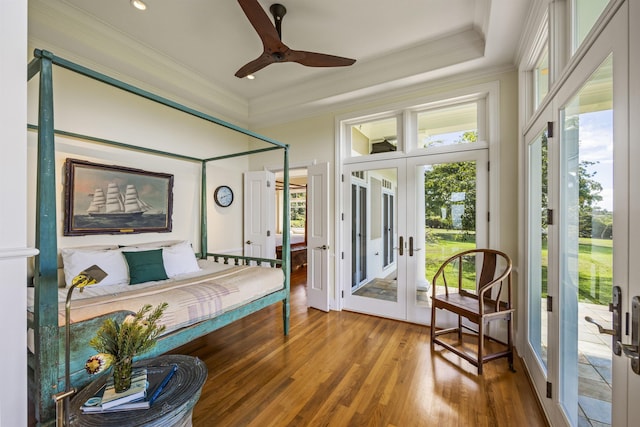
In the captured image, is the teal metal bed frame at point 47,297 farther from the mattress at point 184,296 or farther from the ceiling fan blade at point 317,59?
the ceiling fan blade at point 317,59

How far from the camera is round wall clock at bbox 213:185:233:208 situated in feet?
13.6

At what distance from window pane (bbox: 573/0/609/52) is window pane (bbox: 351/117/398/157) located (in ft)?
6.83

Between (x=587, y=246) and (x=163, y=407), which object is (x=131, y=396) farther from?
(x=587, y=246)

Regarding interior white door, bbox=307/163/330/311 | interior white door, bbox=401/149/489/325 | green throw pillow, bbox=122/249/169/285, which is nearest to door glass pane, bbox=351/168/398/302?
interior white door, bbox=401/149/489/325

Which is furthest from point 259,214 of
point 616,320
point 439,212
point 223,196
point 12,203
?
point 616,320

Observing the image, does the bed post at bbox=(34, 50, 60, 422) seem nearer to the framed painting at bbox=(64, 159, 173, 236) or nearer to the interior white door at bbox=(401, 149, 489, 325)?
the framed painting at bbox=(64, 159, 173, 236)

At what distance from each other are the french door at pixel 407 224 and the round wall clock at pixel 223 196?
1.96m

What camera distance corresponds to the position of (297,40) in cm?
288

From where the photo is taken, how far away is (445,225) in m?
3.18

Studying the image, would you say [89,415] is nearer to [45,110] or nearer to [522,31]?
[45,110]

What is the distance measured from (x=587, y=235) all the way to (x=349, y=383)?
1.90 meters

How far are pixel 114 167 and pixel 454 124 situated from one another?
404cm

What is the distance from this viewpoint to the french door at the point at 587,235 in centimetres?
97

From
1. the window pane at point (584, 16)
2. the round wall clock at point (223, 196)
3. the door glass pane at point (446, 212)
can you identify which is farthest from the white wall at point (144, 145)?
the window pane at point (584, 16)
